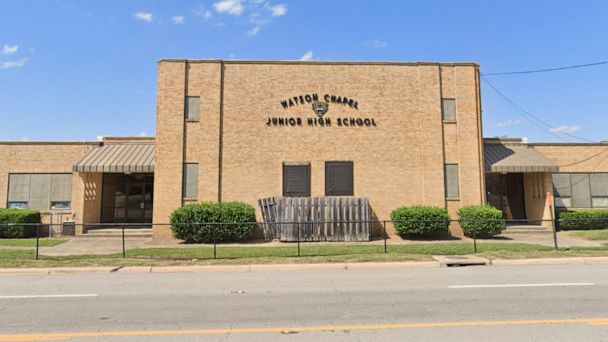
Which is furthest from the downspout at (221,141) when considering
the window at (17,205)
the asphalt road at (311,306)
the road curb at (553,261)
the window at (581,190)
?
the window at (581,190)

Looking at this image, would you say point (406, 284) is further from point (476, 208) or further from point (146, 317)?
point (476, 208)

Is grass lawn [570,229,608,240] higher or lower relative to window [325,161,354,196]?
lower

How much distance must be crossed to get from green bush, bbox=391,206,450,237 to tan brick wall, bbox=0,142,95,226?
17172mm

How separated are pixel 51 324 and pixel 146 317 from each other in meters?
1.32

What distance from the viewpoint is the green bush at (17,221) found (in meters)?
19.3

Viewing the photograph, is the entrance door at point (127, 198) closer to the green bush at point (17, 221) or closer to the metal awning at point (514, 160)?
the green bush at point (17, 221)

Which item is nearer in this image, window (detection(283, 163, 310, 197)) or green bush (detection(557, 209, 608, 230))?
window (detection(283, 163, 310, 197))

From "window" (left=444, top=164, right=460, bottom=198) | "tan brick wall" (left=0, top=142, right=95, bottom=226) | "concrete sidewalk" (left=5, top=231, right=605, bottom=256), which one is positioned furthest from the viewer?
"tan brick wall" (left=0, top=142, right=95, bottom=226)

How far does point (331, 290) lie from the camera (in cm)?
891

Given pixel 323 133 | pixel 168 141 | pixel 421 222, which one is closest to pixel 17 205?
pixel 168 141

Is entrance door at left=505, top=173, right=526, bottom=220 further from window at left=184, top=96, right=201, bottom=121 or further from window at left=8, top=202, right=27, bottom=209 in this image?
window at left=8, top=202, right=27, bottom=209

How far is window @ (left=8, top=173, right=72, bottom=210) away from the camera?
22516 millimetres

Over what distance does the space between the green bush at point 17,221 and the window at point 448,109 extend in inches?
808

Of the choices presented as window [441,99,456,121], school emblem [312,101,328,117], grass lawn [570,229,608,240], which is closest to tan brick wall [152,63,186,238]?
school emblem [312,101,328,117]
